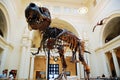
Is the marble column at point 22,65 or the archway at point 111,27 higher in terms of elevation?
the archway at point 111,27

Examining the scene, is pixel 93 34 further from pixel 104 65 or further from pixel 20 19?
pixel 20 19

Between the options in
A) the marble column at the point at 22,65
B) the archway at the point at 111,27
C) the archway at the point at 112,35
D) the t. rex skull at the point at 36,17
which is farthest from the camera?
the archway at the point at 111,27

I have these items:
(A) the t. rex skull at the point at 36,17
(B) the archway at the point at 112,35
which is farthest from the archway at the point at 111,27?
(A) the t. rex skull at the point at 36,17

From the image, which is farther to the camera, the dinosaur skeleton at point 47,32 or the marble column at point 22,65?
the marble column at point 22,65

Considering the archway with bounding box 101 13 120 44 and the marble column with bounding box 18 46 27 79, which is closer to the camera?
the marble column with bounding box 18 46 27 79

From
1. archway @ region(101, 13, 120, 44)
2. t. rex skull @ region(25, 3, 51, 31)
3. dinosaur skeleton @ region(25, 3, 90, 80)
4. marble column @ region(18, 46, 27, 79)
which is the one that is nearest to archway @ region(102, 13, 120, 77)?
archway @ region(101, 13, 120, 44)

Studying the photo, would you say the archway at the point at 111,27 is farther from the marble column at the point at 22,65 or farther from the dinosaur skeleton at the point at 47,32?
the dinosaur skeleton at the point at 47,32

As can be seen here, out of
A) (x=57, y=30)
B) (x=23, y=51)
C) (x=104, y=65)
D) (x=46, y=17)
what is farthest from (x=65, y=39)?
(x=23, y=51)

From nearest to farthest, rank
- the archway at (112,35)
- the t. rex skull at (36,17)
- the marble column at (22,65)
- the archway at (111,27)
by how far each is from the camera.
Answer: the t. rex skull at (36,17)
the archway at (112,35)
the marble column at (22,65)
the archway at (111,27)

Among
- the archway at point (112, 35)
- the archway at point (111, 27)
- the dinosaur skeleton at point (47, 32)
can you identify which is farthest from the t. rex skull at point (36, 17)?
the archway at point (111, 27)

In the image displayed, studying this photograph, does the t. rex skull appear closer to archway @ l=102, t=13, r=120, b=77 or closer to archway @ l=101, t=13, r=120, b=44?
archway @ l=102, t=13, r=120, b=77


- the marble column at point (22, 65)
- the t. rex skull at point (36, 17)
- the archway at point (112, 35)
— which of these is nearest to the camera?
the t. rex skull at point (36, 17)

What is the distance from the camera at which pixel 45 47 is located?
3.36 metres

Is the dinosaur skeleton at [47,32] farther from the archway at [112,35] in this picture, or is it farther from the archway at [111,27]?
the archway at [111,27]
